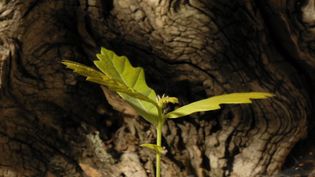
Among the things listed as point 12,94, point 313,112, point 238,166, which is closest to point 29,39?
point 12,94

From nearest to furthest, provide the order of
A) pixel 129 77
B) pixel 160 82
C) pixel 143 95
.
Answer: pixel 143 95, pixel 129 77, pixel 160 82

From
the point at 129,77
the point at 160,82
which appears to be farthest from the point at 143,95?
the point at 160,82

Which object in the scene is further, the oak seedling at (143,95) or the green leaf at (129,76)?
the green leaf at (129,76)

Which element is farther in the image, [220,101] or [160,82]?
[160,82]

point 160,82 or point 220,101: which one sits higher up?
point 160,82

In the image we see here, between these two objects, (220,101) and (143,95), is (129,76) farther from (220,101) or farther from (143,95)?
(220,101)

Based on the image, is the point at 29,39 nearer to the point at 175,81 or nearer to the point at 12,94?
the point at 12,94

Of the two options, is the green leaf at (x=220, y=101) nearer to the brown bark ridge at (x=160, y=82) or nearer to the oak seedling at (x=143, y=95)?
the oak seedling at (x=143, y=95)

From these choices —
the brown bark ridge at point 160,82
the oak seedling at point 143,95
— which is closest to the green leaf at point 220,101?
the oak seedling at point 143,95

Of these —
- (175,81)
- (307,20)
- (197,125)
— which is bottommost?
(197,125)
